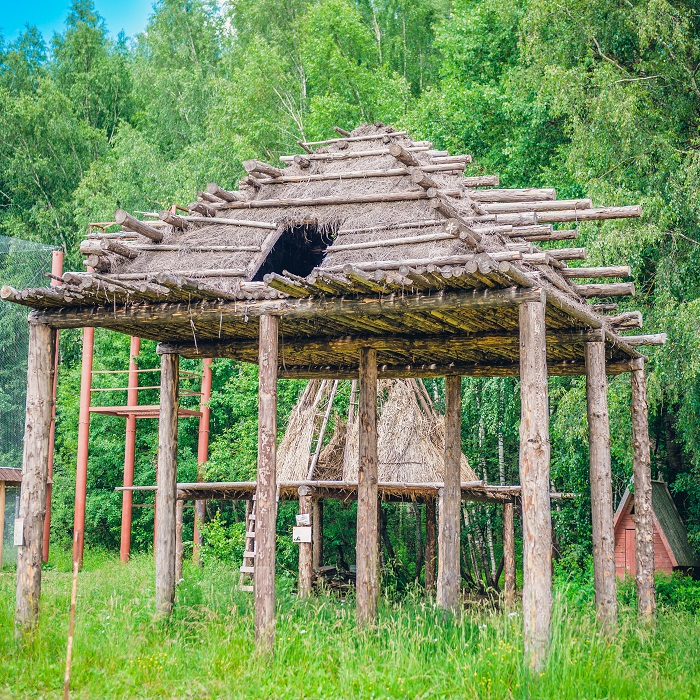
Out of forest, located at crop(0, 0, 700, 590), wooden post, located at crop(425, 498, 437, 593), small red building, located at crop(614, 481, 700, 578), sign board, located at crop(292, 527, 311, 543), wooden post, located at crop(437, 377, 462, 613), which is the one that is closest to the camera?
sign board, located at crop(292, 527, 311, 543)

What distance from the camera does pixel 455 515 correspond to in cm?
1241

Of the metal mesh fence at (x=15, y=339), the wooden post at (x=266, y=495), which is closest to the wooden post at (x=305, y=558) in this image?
the wooden post at (x=266, y=495)

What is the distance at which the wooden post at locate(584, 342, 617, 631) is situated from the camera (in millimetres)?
10516

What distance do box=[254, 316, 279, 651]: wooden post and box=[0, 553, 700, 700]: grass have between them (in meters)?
0.31

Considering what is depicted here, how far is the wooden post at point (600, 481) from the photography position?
10516 mm

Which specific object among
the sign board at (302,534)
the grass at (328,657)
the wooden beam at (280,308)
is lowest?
the grass at (328,657)

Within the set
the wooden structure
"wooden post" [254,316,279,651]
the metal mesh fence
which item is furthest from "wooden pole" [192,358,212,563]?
"wooden post" [254,316,279,651]

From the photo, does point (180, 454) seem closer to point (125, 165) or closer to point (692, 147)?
point (125, 165)

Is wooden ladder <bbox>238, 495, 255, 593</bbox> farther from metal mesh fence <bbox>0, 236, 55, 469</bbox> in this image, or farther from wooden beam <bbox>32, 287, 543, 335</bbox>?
wooden beam <bbox>32, 287, 543, 335</bbox>

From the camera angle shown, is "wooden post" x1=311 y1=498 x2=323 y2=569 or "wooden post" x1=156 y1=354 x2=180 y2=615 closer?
"wooden post" x1=156 y1=354 x2=180 y2=615

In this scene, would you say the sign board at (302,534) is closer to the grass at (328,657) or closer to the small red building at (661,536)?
the grass at (328,657)

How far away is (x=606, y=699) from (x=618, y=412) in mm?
9349

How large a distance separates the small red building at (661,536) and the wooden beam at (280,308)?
924cm

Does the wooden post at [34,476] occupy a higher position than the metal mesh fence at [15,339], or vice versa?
the metal mesh fence at [15,339]
